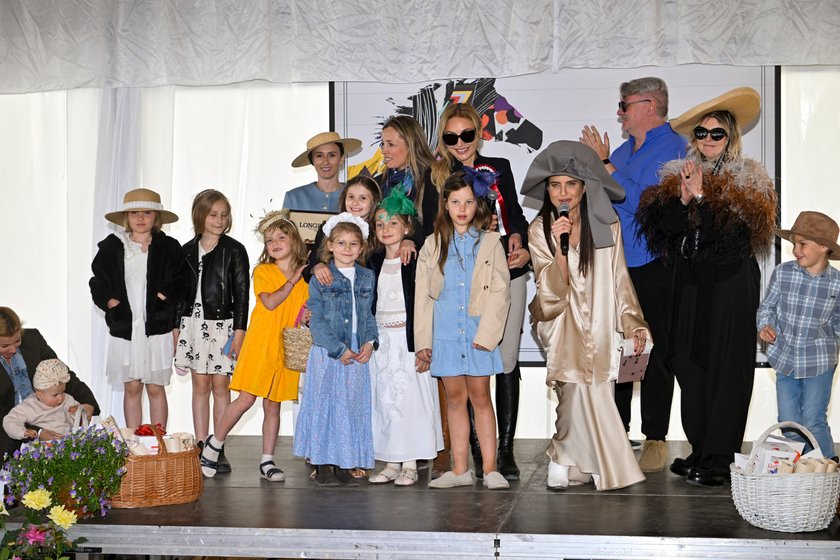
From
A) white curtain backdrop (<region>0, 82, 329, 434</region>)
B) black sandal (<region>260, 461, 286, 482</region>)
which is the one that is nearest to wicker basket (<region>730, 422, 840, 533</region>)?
black sandal (<region>260, 461, 286, 482</region>)

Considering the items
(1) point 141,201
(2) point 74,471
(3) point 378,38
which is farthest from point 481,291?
(3) point 378,38

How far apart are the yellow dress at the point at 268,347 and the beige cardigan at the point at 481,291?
83cm

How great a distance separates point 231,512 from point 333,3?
137 inches

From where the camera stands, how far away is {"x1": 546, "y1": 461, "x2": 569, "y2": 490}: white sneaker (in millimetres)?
4633

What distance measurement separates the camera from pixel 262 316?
5.25m

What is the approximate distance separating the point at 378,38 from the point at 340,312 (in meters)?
2.32

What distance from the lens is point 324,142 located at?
5.78 metres

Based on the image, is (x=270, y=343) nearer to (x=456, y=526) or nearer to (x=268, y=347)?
(x=268, y=347)

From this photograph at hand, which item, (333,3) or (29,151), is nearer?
(333,3)

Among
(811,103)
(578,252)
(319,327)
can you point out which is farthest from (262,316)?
(811,103)

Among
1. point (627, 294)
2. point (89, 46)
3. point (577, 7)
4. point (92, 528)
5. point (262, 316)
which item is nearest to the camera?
point (92, 528)

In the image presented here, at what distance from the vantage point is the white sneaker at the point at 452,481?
467cm

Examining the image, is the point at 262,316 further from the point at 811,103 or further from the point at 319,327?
the point at 811,103

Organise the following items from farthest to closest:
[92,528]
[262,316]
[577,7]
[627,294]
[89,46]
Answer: [89,46], [577,7], [262,316], [627,294], [92,528]
